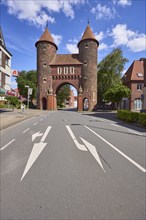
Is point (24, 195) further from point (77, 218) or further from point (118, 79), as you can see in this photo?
point (118, 79)

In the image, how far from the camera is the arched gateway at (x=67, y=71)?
45.6 m

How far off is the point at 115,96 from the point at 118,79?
15.6m

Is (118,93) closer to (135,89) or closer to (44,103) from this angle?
(135,89)

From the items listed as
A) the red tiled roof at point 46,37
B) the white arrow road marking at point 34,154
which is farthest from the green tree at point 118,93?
the white arrow road marking at point 34,154

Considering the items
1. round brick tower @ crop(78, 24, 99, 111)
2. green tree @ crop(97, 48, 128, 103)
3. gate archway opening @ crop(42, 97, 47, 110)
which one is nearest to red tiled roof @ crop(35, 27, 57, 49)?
round brick tower @ crop(78, 24, 99, 111)

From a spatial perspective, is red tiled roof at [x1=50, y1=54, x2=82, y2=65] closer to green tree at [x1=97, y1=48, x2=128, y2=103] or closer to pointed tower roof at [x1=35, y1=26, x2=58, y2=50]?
pointed tower roof at [x1=35, y1=26, x2=58, y2=50]

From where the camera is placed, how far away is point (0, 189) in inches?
135

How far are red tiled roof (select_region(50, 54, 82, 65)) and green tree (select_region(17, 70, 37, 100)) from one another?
636 inches

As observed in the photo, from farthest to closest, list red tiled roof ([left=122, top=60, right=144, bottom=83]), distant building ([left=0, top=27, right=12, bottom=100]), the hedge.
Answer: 1. red tiled roof ([left=122, top=60, right=144, bottom=83])
2. distant building ([left=0, top=27, right=12, bottom=100])
3. the hedge

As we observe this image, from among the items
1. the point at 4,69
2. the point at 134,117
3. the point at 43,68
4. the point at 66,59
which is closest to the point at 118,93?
the point at 134,117

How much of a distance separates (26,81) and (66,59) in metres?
20.5

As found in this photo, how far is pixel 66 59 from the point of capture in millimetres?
50156

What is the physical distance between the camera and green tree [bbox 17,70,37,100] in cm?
6109

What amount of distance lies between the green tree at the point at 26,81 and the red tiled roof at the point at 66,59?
16.2 m
